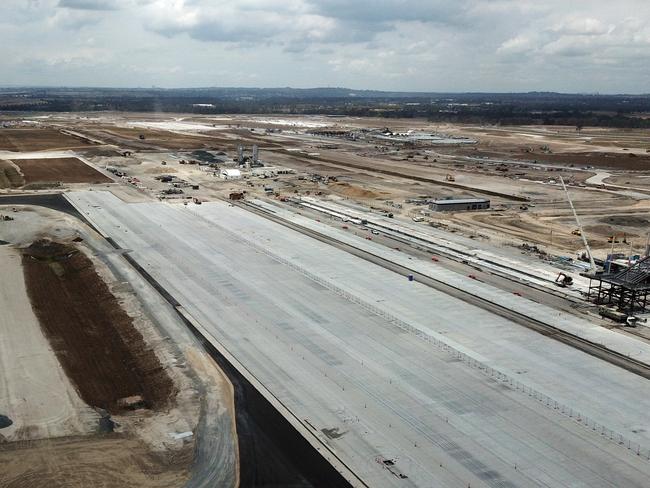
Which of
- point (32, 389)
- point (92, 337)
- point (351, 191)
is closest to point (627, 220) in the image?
point (351, 191)

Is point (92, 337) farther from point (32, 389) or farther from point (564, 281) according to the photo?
point (564, 281)

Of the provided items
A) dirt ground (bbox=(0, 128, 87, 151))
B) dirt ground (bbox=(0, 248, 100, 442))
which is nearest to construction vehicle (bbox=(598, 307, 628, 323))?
dirt ground (bbox=(0, 248, 100, 442))

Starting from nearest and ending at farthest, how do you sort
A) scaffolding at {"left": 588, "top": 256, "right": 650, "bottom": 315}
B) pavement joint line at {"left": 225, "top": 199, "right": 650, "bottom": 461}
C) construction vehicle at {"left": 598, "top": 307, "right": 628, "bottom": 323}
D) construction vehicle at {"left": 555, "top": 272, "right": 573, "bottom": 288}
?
pavement joint line at {"left": 225, "top": 199, "right": 650, "bottom": 461} < construction vehicle at {"left": 598, "top": 307, "right": 628, "bottom": 323} < scaffolding at {"left": 588, "top": 256, "right": 650, "bottom": 315} < construction vehicle at {"left": 555, "top": 272, "right": 573, "bottom": 288}

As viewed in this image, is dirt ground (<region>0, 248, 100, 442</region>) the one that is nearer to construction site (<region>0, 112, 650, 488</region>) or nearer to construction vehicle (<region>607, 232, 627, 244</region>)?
construction site (<region>0, 112, 650, 488</region>)

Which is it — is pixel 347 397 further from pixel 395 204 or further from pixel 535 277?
pixel 395 204

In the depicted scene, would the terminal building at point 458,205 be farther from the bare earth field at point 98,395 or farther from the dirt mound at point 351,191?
the bare earth field at point 98,395

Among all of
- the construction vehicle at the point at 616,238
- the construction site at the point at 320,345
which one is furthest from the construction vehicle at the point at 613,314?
the construction vehicle at the point at 616,238
